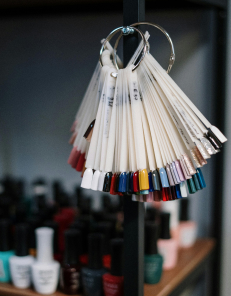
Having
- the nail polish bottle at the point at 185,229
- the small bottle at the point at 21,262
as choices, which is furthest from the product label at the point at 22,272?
the nail polish bottle at the point at 185,229

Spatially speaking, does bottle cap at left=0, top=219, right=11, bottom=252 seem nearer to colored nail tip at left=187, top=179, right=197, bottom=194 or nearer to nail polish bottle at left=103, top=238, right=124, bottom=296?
nail polish bottle at left=103, top=238, right=124, bottom=296

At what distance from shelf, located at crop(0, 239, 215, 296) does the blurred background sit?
60 millimetres

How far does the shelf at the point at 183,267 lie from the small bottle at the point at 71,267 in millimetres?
109

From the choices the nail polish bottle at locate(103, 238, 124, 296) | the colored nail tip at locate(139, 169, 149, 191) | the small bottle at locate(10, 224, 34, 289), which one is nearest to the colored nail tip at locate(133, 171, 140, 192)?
the colored nail tip at locate(139, 169, 149, 191)

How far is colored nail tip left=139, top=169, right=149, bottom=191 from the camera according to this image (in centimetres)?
33

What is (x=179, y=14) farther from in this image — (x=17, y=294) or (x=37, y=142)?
(x=17, y=294)

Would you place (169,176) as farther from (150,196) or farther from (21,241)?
(21,241)

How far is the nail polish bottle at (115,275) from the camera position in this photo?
0.45 meters

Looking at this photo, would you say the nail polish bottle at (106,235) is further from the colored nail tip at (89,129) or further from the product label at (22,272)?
the colored nail tip at (89,129)

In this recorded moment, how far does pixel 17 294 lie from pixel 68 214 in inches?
8.7

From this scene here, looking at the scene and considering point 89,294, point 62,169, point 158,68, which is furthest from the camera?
point 62,169

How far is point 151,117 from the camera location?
0.35 meters

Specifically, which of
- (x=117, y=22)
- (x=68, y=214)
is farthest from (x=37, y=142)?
(x=117, y=22)

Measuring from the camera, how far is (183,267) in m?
0.59
